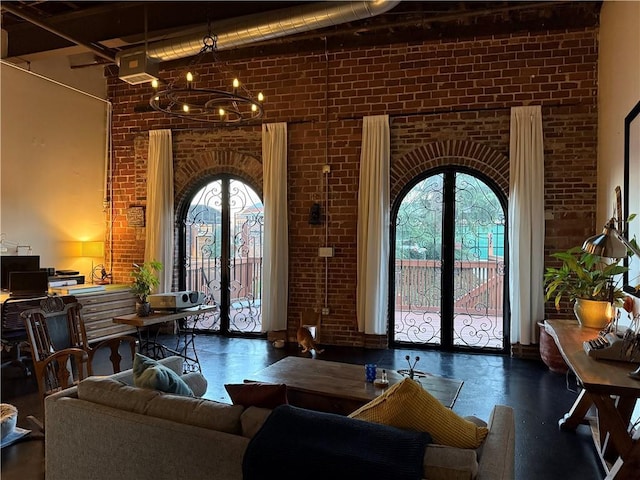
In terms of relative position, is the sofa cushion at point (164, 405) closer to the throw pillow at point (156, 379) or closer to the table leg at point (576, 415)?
the throw pillow at point (156, 379)

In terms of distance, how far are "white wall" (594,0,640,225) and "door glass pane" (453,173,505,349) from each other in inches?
45.5

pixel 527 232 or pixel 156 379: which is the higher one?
pixel 527 232

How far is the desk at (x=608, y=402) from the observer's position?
232 cm

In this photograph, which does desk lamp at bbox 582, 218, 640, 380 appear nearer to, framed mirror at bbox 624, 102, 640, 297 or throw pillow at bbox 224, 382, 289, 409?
framed mirror at bbox 624, 102, 640, 297

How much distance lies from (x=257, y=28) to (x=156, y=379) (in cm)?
395

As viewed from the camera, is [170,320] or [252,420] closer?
[252,420]

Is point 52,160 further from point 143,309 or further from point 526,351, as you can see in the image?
point 526,351

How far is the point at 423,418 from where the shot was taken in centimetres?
176

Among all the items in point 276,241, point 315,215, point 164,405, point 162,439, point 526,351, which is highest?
point 315,215

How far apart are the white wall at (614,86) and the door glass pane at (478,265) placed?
1.16m

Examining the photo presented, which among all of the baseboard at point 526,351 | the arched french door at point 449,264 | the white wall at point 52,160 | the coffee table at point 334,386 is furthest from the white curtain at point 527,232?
the white wall at point 52,160

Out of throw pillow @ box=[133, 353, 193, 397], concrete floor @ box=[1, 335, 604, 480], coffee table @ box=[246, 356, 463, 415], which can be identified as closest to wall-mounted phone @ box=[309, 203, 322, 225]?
concrete floor @ box=[1, 335, 604, 480]

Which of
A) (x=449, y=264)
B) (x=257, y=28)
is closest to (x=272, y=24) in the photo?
(x=257, y=28)

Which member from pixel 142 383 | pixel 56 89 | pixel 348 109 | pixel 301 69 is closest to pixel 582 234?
pixel 348 109
